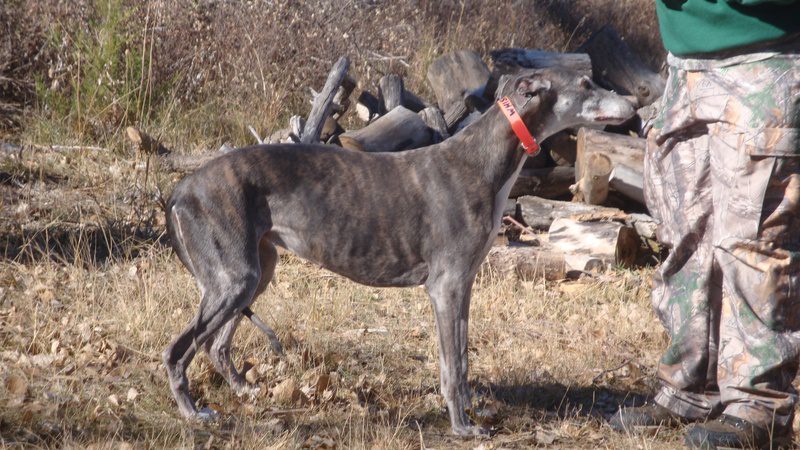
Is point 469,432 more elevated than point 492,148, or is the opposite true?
point 492,148

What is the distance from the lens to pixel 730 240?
4395mm

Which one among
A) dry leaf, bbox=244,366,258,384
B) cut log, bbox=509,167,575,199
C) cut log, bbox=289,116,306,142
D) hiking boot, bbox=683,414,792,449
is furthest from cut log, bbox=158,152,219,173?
hiking boot, bbox=683,414,792,449

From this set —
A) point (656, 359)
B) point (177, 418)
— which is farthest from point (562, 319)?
point (177, 418)

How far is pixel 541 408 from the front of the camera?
5.34m

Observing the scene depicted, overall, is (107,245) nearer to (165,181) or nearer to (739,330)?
(165,181)

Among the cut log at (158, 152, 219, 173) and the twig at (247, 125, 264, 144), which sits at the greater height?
the twig at (247, 125, 264, 144)

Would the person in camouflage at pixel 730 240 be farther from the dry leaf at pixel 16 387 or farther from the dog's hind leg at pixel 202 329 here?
the dry leaf at pixel 16 387

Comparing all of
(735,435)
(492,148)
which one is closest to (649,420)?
(735,435)

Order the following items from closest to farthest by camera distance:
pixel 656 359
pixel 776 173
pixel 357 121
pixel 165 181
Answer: pixel 776 173 < pixel 656 359 < pixel 165 181 < pixel 357 121

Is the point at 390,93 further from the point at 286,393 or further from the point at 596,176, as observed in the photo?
the point at 286,393

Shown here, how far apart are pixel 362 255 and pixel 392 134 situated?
3.52 m

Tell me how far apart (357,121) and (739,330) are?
5853 mm

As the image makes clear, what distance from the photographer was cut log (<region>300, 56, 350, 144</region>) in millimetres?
8141

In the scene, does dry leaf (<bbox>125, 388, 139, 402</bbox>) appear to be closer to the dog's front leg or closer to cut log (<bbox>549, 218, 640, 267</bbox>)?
the dog's front leg
